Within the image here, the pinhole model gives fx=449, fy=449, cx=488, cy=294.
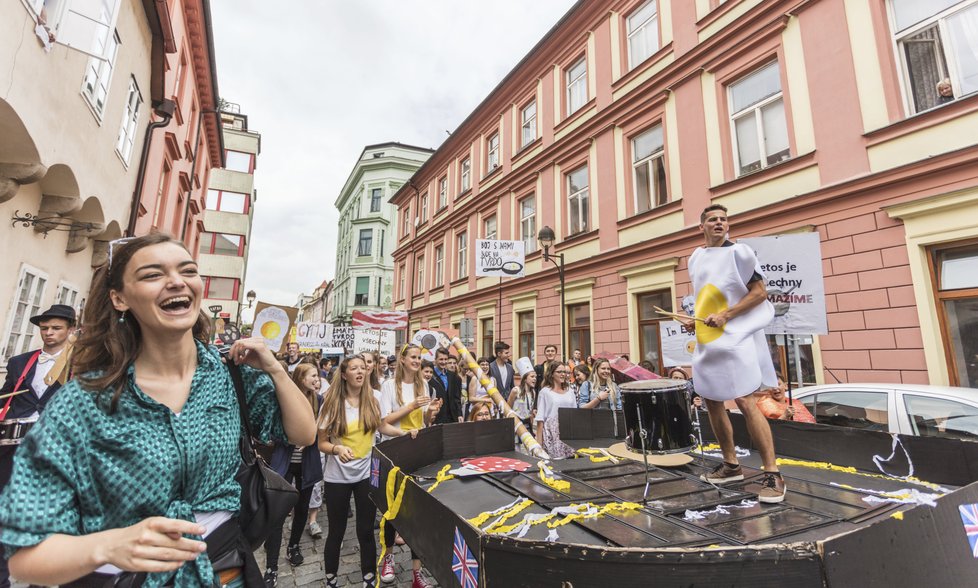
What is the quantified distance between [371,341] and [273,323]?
6.43 metres

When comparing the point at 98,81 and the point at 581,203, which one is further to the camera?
the point at 581,203

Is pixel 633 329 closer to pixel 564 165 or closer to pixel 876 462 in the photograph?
pixel 564 165

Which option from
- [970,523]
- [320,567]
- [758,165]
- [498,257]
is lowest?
[320,567]

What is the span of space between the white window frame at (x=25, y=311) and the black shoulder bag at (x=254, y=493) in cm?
769

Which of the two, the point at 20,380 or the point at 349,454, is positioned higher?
the point at 20,380

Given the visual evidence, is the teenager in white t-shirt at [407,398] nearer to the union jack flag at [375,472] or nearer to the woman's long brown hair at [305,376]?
the union jack flag at [375,472]

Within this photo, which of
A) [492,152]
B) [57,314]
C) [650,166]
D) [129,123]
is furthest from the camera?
[492,152]

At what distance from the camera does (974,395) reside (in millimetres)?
4277

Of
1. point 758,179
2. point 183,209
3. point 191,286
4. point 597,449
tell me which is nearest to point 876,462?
point 597,449

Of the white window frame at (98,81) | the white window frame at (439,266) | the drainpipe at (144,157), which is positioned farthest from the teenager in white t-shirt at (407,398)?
the white window frame at (439,266)

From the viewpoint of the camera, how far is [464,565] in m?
2.27

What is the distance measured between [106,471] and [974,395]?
6469mm

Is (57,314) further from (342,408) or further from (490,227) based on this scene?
(490,227)

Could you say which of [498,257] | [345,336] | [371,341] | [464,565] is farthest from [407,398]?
[345,336]
